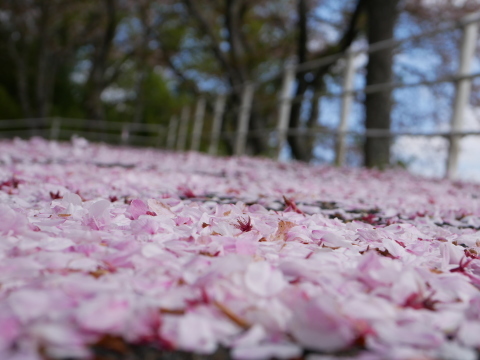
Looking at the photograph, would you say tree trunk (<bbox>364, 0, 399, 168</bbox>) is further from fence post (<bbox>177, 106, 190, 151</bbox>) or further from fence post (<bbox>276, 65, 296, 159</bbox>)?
fence post (<bbox>177, 106, 190, 151</bbox>)

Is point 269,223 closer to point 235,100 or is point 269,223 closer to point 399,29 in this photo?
point 235,100

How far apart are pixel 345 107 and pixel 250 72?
778cm

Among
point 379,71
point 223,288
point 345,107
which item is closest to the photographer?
point 223,288

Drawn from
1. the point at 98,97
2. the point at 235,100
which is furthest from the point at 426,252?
the point at 98,97

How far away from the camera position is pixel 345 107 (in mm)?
4500

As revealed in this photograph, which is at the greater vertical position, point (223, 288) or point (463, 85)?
point (463, 85)

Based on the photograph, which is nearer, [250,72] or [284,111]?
[284,111]

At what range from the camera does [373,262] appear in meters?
0.74

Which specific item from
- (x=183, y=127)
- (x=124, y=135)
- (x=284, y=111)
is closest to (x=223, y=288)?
(x=284, y=111)

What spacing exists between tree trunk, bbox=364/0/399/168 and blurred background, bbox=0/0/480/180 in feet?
0.05

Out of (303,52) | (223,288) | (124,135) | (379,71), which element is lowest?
(223,288)

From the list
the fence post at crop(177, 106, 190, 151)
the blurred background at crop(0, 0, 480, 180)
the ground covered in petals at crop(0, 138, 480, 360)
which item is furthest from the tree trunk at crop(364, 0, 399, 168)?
the ground covered in petals at crop(0, 138, 480, 360)

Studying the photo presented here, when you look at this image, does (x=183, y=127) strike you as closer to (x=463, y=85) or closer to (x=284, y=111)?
(x=284, y=111)

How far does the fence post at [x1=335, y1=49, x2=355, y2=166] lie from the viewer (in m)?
4.48
